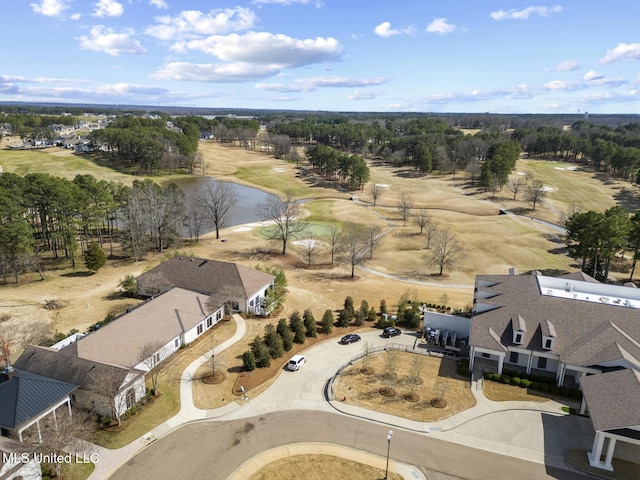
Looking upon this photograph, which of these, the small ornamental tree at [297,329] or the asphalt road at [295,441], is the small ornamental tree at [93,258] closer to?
the small ornamental tree at [297,329]

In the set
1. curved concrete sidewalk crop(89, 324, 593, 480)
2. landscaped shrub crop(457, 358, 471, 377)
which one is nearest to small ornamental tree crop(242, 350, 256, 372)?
curved concrete sidewalk crop(89, 324, 593, 480)

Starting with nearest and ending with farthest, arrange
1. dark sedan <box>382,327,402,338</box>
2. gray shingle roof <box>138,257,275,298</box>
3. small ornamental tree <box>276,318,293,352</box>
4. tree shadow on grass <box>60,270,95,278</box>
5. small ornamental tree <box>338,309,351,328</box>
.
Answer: small ornamental tree <box>276,318,293,352</box> → dark sedan <box>382,327,402,338</box> → small ornamental tree <box>338,309,351,328</box> → gray shingle roof <box>138,257,275,298</box> → tree shadow on grass <box>60,270,95,278</box>

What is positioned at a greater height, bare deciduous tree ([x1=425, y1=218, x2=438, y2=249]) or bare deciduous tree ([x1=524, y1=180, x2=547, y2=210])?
bare deciduous tree ([x1=524, y1=180, x2=547, y2=210])

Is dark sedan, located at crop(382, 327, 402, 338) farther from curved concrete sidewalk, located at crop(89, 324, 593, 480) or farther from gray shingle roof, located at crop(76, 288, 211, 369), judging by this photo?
gray shingle roof, located at crop(76, 288, 211, 369)

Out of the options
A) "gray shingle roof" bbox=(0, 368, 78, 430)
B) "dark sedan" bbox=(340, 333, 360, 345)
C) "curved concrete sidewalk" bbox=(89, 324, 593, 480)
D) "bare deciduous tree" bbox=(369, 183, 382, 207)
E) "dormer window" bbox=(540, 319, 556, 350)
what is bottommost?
"curved concrete sidewalk" bbox=(89, 324, 593, 480)

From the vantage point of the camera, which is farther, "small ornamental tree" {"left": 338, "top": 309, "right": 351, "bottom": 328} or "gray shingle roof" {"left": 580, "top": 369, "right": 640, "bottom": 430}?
"small ornamental tree" {"left": 338, "top": 309, "right": 351, "bottom": 328}

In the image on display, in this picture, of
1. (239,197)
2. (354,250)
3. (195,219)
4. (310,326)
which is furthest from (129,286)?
(239,197)

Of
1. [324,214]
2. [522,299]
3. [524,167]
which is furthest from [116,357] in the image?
[524,167]

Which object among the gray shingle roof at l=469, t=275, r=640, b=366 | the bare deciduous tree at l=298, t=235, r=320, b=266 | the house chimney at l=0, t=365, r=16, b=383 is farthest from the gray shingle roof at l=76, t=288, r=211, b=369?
the gray shingle roof at l=469, t=275, r=640, b=366

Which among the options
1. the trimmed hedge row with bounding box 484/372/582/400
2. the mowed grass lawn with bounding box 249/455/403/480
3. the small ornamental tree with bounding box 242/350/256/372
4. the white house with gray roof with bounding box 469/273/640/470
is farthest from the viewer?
the small ornamental tree with bounding box 242/350/256/372
